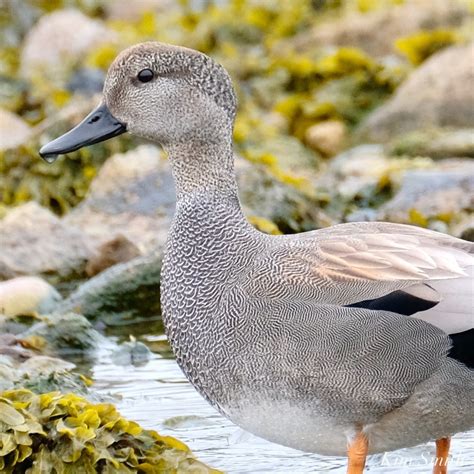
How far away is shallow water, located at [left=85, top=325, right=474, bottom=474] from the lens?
5801 millimetres

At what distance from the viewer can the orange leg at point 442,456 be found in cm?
528

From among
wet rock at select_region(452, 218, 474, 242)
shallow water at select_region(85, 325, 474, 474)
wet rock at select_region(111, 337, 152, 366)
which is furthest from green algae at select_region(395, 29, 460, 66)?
shallow water at select_region(85, 325, 474, 474)

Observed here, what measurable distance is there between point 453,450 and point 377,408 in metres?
1.21

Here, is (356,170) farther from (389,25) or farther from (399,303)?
(399,303)

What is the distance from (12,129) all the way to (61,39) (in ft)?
16.9

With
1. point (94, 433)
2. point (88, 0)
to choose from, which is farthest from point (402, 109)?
point (94, 433)

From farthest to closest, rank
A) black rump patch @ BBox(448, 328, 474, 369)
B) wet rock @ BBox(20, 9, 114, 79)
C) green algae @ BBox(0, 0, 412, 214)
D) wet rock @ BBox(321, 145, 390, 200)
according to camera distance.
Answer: wet rock @ BBox(20, 9, 114, 79) → green algae @ BBox(0, 0, 412, 214) → wet rock @ BBox(321, 145, 390, 200) → black rump patch @ BBox(448, 328, 474, 369)

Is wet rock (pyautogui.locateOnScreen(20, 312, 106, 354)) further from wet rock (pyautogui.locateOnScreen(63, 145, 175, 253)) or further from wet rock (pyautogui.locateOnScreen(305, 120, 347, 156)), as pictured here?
wet rock (pyautogui.locateOnScreen(305, 120, 347, 156))

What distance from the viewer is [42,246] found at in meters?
9.62

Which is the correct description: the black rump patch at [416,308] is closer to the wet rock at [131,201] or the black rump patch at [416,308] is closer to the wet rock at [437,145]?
the wet rock at [131,201]

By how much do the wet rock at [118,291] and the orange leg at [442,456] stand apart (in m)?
3.42

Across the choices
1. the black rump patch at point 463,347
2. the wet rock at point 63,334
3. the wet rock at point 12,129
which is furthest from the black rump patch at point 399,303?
the wet rock at point 12,129

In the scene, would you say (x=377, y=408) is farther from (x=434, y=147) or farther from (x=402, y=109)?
(x=402, y=109)

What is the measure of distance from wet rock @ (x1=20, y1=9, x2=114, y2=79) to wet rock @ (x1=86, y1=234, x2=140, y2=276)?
29.4ft
